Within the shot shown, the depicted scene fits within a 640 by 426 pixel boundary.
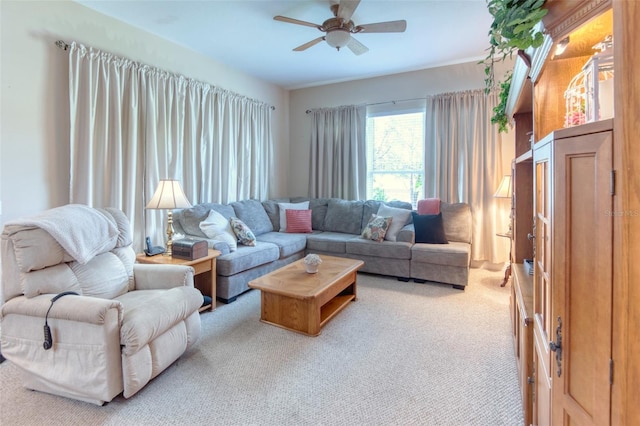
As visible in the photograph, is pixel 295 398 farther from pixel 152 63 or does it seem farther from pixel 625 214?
pixel 152 63

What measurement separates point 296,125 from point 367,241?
2.64m

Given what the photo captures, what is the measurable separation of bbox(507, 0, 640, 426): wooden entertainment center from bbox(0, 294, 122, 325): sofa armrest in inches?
76.5

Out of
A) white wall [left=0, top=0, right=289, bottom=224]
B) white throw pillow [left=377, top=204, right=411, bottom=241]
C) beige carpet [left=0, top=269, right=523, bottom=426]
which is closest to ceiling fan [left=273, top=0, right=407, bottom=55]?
white wall [left=0, top=0, right=289, bottom=224]

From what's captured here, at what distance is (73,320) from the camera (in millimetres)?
1661

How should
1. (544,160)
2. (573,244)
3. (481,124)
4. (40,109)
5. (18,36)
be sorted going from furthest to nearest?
(481,124), (40,109), (18,36), (544,160), (573,244)

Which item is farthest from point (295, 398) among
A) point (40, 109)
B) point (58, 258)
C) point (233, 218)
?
point (40, 109)

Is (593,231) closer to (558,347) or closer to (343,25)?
(558,347)

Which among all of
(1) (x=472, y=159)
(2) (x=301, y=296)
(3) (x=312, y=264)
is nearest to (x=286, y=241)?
(3) (x=312, y=264)

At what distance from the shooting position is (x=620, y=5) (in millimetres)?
718

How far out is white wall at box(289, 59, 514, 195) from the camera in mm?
4207

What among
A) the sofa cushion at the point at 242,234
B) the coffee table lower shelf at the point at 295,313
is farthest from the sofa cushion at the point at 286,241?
the coffee table lower shelf at the point at 295,313

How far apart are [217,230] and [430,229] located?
2510 millimetres

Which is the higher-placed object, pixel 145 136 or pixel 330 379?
pixel 145 136

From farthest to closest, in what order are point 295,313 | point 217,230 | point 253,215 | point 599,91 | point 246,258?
point 253,215 → point 217,230 → point 246,258 → point 295,313 → point 599,91
